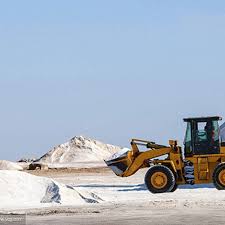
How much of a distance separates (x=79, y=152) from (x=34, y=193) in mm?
75610

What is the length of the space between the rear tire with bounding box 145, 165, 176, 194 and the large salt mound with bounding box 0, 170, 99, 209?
2134 mm

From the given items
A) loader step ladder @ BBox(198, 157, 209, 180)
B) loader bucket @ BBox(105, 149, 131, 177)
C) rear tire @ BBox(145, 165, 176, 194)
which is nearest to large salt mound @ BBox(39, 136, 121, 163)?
loader bucket @ BBox(105, 149, 131, 177)

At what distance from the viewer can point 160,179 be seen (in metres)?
29.9

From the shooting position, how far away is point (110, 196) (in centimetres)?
3162

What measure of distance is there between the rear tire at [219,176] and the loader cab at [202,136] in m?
0.76

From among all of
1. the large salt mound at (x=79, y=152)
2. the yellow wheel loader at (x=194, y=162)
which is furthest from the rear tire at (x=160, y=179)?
the large salt mound at (x=79, y=152)

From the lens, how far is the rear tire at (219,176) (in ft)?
95.5

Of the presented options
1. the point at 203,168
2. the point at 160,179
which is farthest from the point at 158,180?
the point at 203,168

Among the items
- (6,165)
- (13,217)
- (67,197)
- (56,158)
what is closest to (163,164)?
(67,197)

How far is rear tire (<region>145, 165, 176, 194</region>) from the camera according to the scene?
29.8 meters

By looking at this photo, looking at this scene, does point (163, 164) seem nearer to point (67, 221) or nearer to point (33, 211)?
point (33, 211)

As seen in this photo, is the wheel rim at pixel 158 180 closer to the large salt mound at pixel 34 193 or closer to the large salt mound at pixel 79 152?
the large salt mound at pixel 34 193

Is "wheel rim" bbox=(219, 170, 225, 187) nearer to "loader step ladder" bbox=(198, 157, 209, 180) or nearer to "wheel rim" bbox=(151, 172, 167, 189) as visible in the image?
"loader step ladder" bbox=(198, 157, 209, 180)

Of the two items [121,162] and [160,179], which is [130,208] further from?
[121,162]
